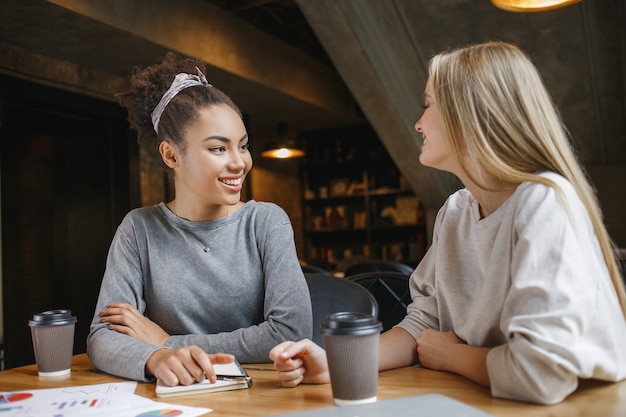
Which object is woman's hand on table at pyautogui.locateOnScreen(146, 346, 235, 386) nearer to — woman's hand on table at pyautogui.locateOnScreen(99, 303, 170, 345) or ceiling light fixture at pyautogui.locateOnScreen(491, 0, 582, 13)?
woman's hand on table at pyautogui.locateOnScreen(99, 303, 170, 345)

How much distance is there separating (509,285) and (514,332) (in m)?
0.16

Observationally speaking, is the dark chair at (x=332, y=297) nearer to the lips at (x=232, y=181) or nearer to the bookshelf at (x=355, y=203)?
the lips at (x=232, y=181)

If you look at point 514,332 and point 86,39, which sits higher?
point 86,39

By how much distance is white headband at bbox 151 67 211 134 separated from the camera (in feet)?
6.18

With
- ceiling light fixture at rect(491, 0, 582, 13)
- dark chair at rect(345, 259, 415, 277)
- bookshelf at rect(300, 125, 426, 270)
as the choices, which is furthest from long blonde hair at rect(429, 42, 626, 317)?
bookshelf at rect(300, 125, 426, 270)

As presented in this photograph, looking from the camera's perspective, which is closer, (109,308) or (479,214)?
(479,214)

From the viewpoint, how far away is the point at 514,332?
3.33 feet

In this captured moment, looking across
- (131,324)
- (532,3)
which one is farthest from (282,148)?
(131,324)

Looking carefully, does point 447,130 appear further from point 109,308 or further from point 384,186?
point 384,186

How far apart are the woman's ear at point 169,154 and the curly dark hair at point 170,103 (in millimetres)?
20

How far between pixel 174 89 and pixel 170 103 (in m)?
0.05

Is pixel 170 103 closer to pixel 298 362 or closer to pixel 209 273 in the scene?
pixel 209 273

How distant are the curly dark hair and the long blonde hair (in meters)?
0.84

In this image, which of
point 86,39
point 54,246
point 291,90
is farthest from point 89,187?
point 291,90
